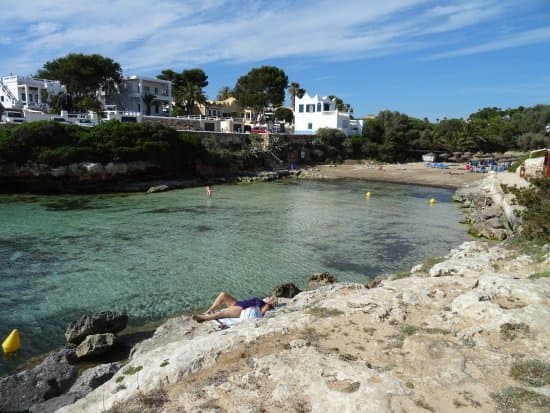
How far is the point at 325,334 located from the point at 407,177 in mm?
50611

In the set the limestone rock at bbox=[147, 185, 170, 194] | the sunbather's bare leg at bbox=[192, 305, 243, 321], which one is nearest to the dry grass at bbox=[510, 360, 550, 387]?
the sunbather's bare leg at bbox=[192, 305, 243, 321]

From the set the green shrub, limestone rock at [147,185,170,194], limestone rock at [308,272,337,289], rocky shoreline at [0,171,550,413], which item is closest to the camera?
rocky shoreline at [0,171,550,413]

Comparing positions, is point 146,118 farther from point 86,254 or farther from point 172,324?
point 172,324

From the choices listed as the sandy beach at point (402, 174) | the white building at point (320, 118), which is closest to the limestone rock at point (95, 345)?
the sandy beach at point (402, 174)

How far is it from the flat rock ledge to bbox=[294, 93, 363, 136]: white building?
63.8 meters

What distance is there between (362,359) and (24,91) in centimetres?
6720

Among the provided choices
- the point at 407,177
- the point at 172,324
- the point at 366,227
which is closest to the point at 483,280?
the point at 172,324

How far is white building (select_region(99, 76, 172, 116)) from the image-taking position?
6656 centimetres

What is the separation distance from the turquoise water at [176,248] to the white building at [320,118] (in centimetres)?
3759

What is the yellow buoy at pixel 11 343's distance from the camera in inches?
399

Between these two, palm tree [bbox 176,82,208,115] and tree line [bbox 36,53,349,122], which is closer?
tree line [bbox 36,53,349,122]

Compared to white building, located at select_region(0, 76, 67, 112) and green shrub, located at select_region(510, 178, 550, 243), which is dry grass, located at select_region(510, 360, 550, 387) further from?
white building, located at select_region(0, 76, 67, 112)

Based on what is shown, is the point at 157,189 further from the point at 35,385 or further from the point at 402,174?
the point at 402,174

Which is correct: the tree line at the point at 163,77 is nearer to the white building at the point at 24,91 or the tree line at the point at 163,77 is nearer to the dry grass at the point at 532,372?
the white building at the point at 24,91
